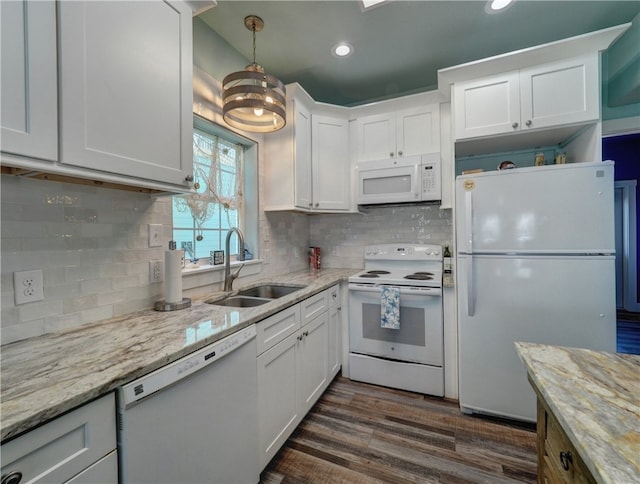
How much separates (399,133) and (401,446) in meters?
2.46

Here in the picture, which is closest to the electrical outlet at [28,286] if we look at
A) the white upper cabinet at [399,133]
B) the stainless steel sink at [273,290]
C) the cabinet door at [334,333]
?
the stainless steel sink at [273,290]

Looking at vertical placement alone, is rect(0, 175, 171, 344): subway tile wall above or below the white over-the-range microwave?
below

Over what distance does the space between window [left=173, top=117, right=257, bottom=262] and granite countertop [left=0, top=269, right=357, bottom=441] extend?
0.62m

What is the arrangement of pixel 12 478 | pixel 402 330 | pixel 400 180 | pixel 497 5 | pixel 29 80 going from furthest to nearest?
pixel 400 180 < pixel 402 330 < pixel 497 5 < pixel 29 80 < pixel 12 478

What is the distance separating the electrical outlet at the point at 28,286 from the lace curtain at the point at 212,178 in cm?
80

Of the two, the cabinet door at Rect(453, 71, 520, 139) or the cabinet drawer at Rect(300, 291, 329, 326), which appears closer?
the cabinet drawer at Rect(300, 291, 329, 326)

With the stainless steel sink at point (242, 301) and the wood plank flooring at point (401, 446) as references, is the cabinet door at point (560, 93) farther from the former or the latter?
the stainless steel sink at point (242, 301)

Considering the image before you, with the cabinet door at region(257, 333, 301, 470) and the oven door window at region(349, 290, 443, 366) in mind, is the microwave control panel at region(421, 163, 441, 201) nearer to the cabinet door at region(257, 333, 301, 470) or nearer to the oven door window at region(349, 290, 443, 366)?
the oven door window at region(349, 290, 443, 366)

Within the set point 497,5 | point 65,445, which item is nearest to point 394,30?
point 497,5

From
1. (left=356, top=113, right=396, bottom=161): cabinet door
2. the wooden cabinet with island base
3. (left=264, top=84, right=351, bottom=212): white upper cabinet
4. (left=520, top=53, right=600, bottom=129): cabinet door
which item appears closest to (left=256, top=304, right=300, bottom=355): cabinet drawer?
(left=264, top=84, right=351, bottom=212): white upper cabinet

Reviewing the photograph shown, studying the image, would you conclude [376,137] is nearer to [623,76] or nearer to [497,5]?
[497,5]

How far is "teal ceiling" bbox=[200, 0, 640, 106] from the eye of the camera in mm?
1808

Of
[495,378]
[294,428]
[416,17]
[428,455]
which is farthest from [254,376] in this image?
[416,17]

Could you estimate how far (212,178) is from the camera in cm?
204
